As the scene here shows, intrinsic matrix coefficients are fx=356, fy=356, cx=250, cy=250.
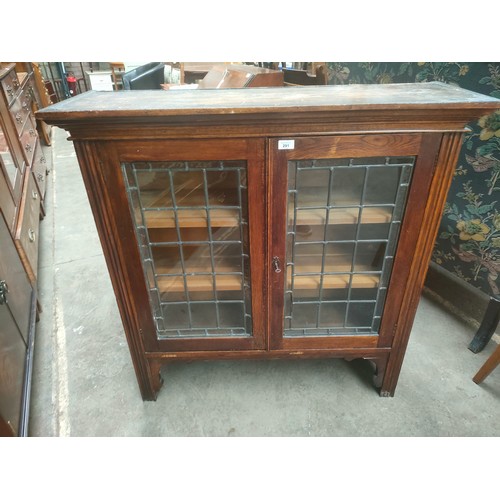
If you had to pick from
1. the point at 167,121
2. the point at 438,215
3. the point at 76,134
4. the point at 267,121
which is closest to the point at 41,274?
the point at 76,134

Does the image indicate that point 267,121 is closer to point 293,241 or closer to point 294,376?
point 293,241

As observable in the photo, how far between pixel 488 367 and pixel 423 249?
0.70 metres

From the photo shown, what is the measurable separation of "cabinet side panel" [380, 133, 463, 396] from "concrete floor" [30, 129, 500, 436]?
16 cm

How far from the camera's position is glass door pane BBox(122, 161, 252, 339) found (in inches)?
40.9

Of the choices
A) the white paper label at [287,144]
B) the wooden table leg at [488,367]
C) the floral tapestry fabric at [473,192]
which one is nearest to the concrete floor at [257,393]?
the wooden table leg at [488,367]

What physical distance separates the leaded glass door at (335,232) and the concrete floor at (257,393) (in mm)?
291

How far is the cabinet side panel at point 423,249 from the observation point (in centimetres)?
96

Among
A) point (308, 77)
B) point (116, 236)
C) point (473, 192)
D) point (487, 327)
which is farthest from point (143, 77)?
point (487, 327)

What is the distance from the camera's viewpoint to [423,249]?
111 cm

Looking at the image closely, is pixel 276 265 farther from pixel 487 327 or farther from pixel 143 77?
pixel 143 77

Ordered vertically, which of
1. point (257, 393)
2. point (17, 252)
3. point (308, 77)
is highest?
point (308, 77)

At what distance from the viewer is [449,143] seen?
3.10ft

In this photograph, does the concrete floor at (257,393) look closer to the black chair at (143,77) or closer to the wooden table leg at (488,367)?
the wooden table leg at (488,367)

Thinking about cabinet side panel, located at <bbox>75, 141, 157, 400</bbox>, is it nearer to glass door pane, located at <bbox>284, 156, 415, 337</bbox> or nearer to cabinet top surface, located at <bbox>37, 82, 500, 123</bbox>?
cabinet top surface, located at <bbox>37, 82, 500, 123</bbox>
